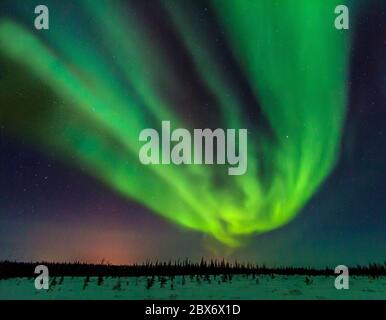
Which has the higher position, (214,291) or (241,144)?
(241,144)

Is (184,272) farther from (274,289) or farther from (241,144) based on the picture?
(241,144)

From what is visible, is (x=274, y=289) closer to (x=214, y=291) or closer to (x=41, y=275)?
(x=214, y=291)

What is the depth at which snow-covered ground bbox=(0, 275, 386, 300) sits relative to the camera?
7086mm

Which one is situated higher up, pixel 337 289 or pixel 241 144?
pixel 241 144

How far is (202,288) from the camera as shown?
7.19 m

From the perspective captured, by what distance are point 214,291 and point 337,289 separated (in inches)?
46.1

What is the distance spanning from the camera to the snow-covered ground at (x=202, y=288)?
709 centimetres

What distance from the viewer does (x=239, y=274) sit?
725 cm

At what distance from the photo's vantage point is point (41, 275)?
Result: 7.16 metres

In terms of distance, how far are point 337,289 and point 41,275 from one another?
2.82 m
